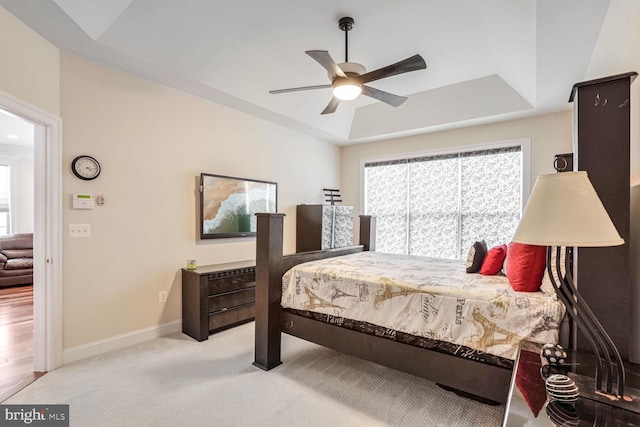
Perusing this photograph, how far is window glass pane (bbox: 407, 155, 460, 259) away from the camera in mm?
4754

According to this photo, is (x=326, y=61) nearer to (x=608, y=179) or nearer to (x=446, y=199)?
(x=608, y=179)

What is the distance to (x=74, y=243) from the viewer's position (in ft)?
8.89

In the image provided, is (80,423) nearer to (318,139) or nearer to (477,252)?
(477,252)

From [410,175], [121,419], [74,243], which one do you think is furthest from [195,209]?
[410,175]

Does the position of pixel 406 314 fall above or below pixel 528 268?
below

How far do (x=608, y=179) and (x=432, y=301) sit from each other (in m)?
1.10

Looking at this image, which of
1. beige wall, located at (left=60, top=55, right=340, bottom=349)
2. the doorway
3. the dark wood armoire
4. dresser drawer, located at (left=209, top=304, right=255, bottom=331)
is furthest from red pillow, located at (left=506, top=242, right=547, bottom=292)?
the doorway

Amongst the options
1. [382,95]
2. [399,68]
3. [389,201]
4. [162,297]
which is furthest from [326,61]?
[389,201]

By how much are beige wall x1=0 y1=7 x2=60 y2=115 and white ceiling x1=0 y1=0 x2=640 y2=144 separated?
3.4 inches

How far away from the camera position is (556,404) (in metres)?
1.06

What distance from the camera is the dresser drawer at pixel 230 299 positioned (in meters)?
3.30

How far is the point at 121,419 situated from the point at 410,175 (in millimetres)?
4718

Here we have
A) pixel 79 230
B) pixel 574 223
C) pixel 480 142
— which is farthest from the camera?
pixel 480 142

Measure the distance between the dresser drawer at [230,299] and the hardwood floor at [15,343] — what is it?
4.72 ft
